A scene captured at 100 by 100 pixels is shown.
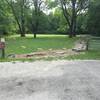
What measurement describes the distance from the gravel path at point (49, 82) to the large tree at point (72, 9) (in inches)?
1285

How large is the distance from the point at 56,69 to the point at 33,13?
34936mm

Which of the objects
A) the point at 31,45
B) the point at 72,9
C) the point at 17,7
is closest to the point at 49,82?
the point at 31,45

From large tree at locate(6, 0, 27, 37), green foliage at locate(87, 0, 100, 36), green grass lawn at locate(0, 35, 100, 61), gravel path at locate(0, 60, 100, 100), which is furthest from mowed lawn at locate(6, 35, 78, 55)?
large tree at locate(6, 0, 27, 37)

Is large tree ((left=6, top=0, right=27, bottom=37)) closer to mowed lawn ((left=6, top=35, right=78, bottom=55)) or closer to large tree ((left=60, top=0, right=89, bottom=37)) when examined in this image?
large tree ((left=60, top=0, right=89, bottom=37))

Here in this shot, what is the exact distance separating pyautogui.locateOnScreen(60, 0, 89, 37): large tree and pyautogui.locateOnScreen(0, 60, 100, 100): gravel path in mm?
Answer: 32629

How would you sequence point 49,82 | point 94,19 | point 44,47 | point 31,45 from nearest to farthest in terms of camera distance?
point 49,82 < point 44,47 < point 31,45 < point 94,19

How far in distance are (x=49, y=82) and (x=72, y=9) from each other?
116 ft

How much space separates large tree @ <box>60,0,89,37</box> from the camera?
132 feet

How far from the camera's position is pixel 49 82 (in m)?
6.54

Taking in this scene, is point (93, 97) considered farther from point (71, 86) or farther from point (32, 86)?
point (32, 86)

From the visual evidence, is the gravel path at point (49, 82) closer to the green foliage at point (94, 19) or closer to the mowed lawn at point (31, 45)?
the mowed lawn at point (31, 45)

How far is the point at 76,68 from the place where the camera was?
328 inches

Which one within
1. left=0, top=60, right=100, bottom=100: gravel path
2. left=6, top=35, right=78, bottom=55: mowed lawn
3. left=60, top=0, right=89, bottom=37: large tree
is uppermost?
left=60, top=0, right=89, bottom=37: large tree

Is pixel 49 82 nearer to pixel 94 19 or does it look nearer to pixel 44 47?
pixel 44 47
